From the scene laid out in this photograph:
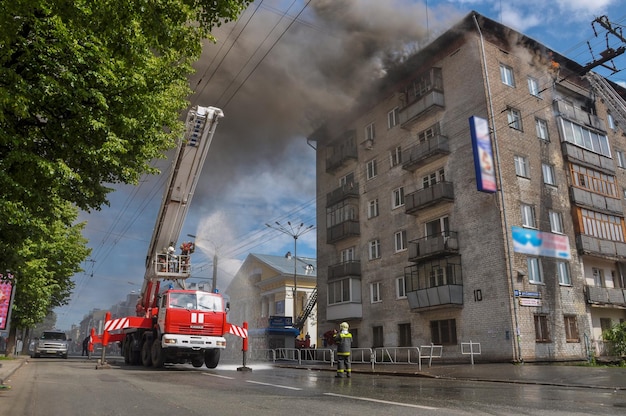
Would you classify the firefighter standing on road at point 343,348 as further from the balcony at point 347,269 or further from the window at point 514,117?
the balcony at point 347,269

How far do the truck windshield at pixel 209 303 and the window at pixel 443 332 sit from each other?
14243 mm

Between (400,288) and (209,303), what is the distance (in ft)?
52.4

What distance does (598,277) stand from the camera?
94.9 feet

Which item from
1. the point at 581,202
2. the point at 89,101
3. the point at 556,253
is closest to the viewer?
the point at 89,101

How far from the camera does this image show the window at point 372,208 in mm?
33969

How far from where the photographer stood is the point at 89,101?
9.02m

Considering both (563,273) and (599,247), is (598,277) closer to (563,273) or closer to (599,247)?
(599,247)

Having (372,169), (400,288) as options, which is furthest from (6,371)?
(372,169)

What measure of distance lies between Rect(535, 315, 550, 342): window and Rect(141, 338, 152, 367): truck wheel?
17904 mm

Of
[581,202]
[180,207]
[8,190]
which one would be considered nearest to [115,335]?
[180,207]

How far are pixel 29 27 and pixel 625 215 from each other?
111ft

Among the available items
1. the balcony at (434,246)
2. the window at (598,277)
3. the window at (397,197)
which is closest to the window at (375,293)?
the balcony at (434,246)

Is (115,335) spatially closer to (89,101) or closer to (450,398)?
(89,101)

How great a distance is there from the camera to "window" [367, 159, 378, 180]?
34625mm
